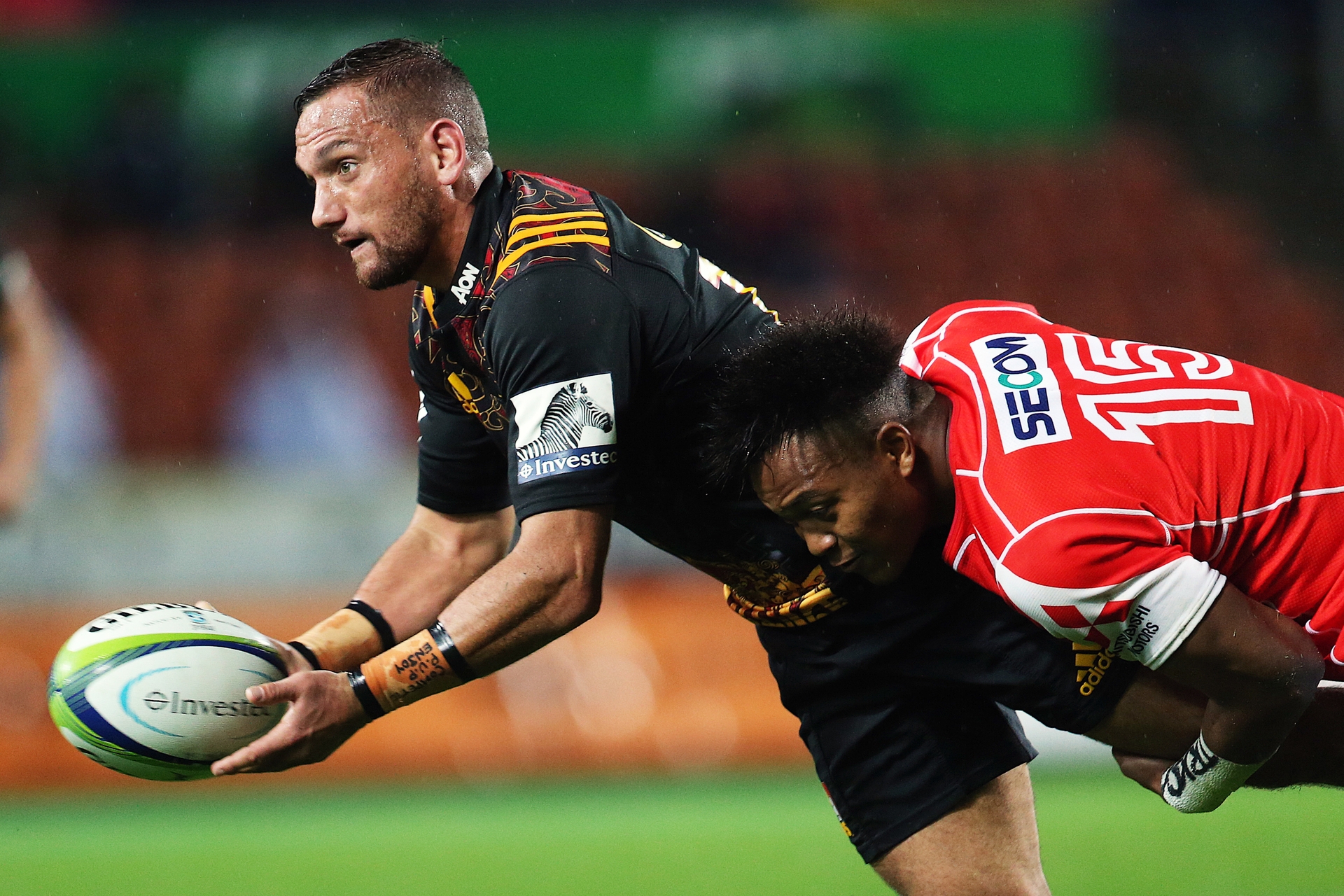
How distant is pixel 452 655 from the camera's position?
341 centimetres

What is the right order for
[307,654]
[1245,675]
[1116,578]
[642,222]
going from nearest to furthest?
1. [1116,578]
2. [1245,675]
3. [307,654]
4. [642,222]

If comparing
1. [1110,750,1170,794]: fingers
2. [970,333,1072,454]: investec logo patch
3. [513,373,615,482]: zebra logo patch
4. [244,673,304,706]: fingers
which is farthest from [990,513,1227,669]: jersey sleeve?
[244,673,304,706]: fingers

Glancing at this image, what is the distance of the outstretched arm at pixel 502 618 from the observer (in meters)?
3.37

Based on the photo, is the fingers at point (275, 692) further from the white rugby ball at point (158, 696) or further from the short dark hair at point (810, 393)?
the short dark hair at point (810, 393)

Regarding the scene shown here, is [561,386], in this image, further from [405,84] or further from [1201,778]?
[1201,778]

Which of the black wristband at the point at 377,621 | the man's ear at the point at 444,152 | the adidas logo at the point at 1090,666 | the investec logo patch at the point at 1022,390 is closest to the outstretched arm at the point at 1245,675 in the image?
the adidas logo at the point at 1090,666

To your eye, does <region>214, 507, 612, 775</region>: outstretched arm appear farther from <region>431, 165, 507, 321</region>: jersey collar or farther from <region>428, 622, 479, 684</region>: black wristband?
<region>431, 165, 507, 321</region>: jersey collar

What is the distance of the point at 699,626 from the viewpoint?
891 cm

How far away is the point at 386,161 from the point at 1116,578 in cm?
196

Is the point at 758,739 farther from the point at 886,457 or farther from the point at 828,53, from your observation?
the point at 828,53

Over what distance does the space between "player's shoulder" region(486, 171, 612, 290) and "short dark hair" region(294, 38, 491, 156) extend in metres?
0.20

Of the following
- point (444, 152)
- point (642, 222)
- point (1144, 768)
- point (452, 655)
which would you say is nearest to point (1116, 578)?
point (1144, 768)

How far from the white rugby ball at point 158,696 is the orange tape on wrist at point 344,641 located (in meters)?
0.33

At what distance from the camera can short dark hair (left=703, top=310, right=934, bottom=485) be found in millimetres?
3375
